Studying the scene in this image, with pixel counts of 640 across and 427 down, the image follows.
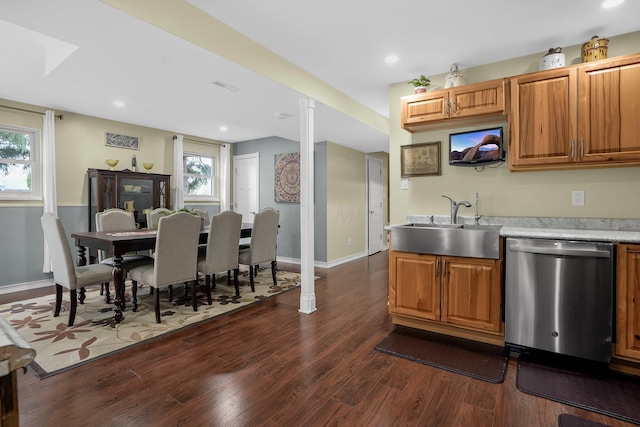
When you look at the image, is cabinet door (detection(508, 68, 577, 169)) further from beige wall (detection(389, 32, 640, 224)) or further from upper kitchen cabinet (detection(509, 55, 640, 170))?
beige wall (detection(389, 32, 640, 224))

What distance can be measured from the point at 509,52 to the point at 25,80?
492 cm

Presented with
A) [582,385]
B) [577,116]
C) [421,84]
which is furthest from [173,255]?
[577,116]

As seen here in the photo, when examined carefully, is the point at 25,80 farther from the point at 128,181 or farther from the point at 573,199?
the point at 573,199

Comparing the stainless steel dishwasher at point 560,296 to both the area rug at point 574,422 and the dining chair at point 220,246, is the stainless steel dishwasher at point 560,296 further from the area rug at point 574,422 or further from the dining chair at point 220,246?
the dining chair at point 220,246

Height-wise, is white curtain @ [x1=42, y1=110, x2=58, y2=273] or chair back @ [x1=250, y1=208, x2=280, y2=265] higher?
white curtain @ [x1=42, y1=110, x2=58, y2=273]

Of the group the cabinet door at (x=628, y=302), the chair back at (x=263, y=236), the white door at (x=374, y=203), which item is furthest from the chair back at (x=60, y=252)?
the white door at (x=374, y=203)

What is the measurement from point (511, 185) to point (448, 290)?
1221mm

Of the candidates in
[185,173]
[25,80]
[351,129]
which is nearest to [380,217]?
[351,129]

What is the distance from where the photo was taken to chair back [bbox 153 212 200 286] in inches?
112

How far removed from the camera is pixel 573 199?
268 cm

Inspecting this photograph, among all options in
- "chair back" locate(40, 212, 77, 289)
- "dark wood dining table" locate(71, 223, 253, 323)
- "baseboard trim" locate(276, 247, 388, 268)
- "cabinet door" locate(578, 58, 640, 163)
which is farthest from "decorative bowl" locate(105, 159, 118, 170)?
"cabinet door" locate(578, 58, 640, 163)

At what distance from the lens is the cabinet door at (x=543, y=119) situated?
95.7 inches

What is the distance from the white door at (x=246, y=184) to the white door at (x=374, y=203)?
2387 millimetres

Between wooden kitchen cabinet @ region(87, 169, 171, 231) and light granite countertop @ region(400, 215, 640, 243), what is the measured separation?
13.6 feet
